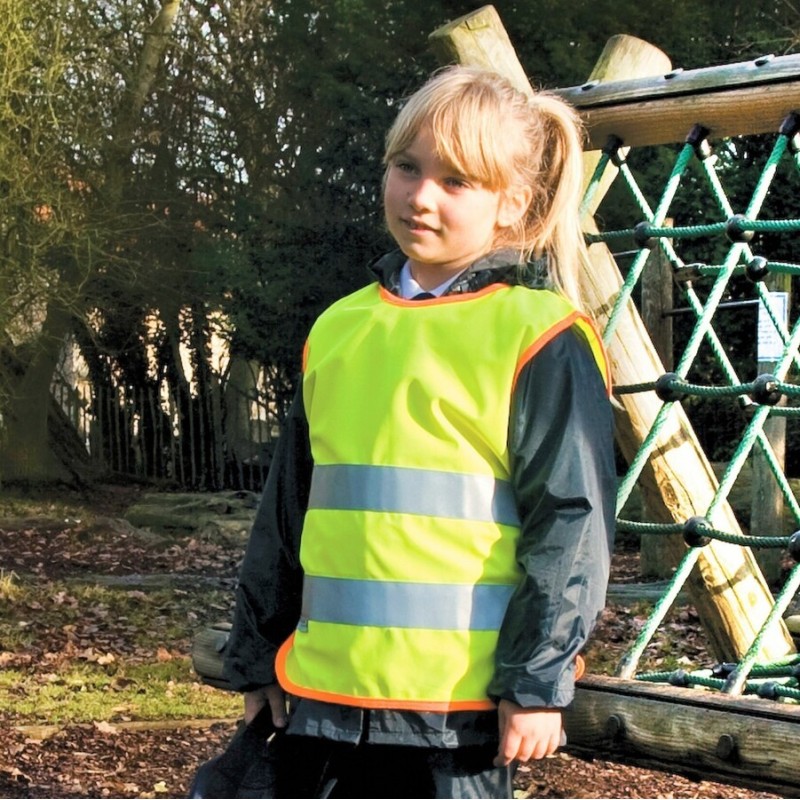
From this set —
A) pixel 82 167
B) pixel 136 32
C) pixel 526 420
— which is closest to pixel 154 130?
pixel 136 32

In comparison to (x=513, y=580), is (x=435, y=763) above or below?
below

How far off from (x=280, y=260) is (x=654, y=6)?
4542mm

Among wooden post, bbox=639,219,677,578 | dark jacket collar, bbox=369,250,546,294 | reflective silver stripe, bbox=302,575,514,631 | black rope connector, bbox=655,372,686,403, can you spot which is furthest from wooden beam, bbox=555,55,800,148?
wooden post, bbox=639,219,677,578

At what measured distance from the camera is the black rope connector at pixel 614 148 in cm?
319

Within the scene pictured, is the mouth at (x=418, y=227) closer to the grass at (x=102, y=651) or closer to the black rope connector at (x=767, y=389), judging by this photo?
the black rope connector at (x=767, y=389)

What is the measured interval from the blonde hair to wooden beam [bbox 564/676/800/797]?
776 millimetres

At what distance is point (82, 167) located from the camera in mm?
13289

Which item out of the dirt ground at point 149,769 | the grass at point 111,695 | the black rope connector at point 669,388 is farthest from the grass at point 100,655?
the black rope connector at point 669,388

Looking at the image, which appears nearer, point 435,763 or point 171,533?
point 435,763

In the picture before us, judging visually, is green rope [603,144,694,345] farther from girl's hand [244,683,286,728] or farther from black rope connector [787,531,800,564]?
girl's hand [244,683,286,728]

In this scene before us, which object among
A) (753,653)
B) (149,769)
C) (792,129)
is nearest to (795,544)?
(753,653)

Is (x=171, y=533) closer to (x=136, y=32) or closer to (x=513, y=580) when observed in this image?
(x=136, y=32)

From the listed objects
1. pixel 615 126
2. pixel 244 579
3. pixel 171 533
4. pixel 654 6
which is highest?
pixel 654 6

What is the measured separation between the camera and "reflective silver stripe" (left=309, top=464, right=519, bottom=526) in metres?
2.02
